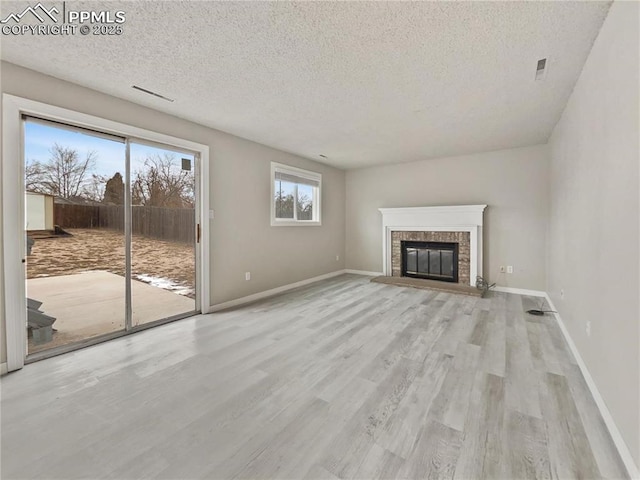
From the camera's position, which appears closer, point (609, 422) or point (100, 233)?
point (609, 422)

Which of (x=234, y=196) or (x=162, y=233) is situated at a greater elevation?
(x=234, y=196)

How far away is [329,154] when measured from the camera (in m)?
5.02

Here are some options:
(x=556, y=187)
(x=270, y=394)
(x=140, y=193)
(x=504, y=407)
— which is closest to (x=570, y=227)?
(x=556, y=187)

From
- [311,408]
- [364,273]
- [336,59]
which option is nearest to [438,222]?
[364,273]

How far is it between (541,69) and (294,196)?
372 centimetres

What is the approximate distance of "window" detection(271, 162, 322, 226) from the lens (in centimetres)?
469

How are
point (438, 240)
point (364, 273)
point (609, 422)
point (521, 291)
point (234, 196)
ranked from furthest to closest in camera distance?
point (364, 273) → point (438, 240) → point (521, 291) → point (234, 196) → point (609, 422)

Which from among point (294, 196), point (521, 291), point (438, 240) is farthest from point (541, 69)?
point (294, 196)

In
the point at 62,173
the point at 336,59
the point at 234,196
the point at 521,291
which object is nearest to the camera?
the point at 336,59

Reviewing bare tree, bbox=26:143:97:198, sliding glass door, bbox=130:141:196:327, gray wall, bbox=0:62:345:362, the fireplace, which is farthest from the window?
bare tree, bbox=26:143:97:198

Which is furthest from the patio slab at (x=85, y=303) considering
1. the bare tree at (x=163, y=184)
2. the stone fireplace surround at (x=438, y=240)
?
the stone fireplace surround at (x=438, y=240)

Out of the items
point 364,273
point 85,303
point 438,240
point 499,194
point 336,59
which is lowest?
point 364,273

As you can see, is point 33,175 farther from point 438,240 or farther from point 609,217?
point 438,240

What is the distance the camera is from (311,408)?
1.73m
